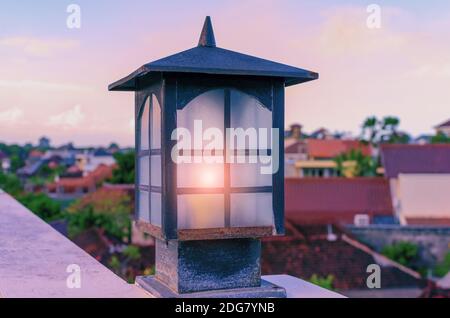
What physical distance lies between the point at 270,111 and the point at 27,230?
281 centimetres

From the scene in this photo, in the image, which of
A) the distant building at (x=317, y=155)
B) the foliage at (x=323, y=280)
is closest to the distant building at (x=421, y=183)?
the foliage at (x=323, y=280)

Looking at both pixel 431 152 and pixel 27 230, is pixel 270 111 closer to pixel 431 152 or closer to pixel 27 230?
pixel 27 230

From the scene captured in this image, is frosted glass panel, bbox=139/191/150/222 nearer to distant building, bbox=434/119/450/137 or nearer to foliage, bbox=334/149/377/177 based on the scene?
foliage, bbox=334/149/377/177

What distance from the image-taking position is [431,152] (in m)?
40.8

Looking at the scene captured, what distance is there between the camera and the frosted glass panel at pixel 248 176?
329cm

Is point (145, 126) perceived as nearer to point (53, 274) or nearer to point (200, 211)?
point (200, 211)

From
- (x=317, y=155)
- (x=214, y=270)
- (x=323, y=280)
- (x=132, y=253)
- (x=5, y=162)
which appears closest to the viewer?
(x=214, y=270)

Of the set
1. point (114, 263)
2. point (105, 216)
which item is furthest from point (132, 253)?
point (105, 216)

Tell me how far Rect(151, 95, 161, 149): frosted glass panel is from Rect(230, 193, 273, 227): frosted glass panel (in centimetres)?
44

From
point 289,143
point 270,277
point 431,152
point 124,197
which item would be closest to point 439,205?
point 431,152

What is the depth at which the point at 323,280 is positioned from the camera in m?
25.8

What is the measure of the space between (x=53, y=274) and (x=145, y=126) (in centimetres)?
90

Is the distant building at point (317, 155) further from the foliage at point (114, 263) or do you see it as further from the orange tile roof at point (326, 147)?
the foliage at point (114, 263)

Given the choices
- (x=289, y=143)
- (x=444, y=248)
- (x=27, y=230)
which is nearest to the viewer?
(x=27, y=230)
